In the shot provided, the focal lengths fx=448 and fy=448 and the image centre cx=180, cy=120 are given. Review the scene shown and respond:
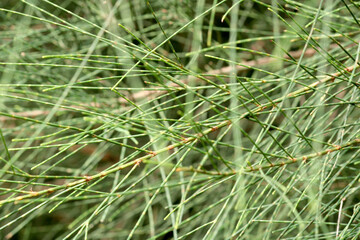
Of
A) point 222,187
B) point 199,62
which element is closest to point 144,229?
point 222,187

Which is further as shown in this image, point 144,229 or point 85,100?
point 144,229

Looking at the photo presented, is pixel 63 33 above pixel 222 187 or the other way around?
above

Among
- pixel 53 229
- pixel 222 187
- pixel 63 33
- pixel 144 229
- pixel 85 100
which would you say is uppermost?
pixel 63 33

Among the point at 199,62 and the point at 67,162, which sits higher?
the point at 199,62

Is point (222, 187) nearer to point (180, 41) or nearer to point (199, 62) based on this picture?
point (199, 62)

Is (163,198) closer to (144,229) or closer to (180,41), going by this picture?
(144,229)

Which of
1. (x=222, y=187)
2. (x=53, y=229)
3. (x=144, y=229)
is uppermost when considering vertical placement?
(x=222, y=187)

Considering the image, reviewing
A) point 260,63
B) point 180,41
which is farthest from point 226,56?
point 180,41

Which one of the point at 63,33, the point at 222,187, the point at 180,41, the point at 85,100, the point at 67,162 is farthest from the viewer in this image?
the point at 67,162

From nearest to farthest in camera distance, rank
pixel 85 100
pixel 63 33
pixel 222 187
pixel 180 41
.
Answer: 1. pixel 85 100
2. pixel 222 187
3. pixel 63 33
4. pixel 180 41
